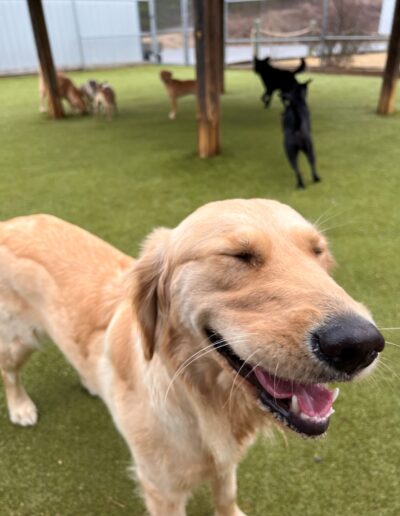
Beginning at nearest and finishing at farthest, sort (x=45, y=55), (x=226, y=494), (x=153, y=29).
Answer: (x=226, y=494) < (x=45, y=55) < (x=153, y=29)

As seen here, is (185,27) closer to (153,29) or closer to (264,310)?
(153,29)

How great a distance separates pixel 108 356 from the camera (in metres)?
1.64

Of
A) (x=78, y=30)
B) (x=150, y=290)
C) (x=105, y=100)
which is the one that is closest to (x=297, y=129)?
(x=150, y=290)

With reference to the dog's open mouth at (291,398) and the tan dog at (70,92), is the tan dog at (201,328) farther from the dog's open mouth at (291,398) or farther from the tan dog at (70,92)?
the tan dog at (70,92)

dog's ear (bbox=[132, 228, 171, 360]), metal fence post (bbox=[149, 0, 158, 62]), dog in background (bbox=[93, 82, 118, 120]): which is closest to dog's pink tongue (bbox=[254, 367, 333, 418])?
dog's ear (bbox=[132, 228, 171, 360])

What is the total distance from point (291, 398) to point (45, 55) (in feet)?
28.4

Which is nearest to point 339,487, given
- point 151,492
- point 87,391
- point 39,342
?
point 151,492

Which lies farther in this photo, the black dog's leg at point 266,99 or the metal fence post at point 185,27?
the metal fence post at point 185,27

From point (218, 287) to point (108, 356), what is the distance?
2.40 ft

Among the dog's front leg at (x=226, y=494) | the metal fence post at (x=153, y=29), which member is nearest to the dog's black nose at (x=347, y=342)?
the dog's front leg at (x=226, y=494)

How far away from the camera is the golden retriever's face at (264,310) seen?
0.90m

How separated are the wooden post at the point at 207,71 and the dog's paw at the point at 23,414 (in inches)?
172

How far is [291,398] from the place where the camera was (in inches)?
43.1

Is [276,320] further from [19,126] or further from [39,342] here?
[19,126]
